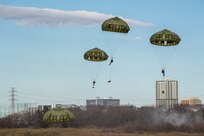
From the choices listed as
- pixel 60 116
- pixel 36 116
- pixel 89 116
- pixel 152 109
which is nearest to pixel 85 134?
pixel 36 116

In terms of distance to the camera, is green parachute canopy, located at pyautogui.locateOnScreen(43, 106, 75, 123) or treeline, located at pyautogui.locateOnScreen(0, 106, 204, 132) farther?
treeline, located at pyautogui.locateOnScreen(0, 106, 204, 132)

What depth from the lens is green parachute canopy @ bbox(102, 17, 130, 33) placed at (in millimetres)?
50375

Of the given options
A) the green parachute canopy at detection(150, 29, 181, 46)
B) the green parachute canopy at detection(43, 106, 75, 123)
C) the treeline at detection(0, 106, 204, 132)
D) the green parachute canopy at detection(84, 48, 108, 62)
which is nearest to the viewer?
the green parachute canopy at detection(43, 106, 75, 123)

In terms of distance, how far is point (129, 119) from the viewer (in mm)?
172875

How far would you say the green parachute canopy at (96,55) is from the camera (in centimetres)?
5625

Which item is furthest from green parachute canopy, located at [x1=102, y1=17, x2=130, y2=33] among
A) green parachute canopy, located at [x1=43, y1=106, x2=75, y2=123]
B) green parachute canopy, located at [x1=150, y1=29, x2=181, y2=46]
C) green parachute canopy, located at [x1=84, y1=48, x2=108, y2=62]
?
green parachute canopy, located at [x1=43, y1=106, x2=75, y2=123]

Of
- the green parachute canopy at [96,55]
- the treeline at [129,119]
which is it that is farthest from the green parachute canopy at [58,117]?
the treeline at [129,119]

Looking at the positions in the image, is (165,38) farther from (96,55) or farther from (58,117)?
(58,117)

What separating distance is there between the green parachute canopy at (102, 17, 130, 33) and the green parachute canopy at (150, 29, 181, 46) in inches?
171

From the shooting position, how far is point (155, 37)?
52.8m

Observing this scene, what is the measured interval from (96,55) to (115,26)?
7201 millimetres

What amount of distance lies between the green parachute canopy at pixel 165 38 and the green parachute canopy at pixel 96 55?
23.6ft

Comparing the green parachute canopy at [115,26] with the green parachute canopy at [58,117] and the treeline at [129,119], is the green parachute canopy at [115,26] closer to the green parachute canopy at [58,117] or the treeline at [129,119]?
the green parachute canopy at [58,117]

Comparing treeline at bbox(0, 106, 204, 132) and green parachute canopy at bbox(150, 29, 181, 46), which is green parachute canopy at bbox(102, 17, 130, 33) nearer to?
green parachute canopy at bbox(150, 29, 181, 46)
